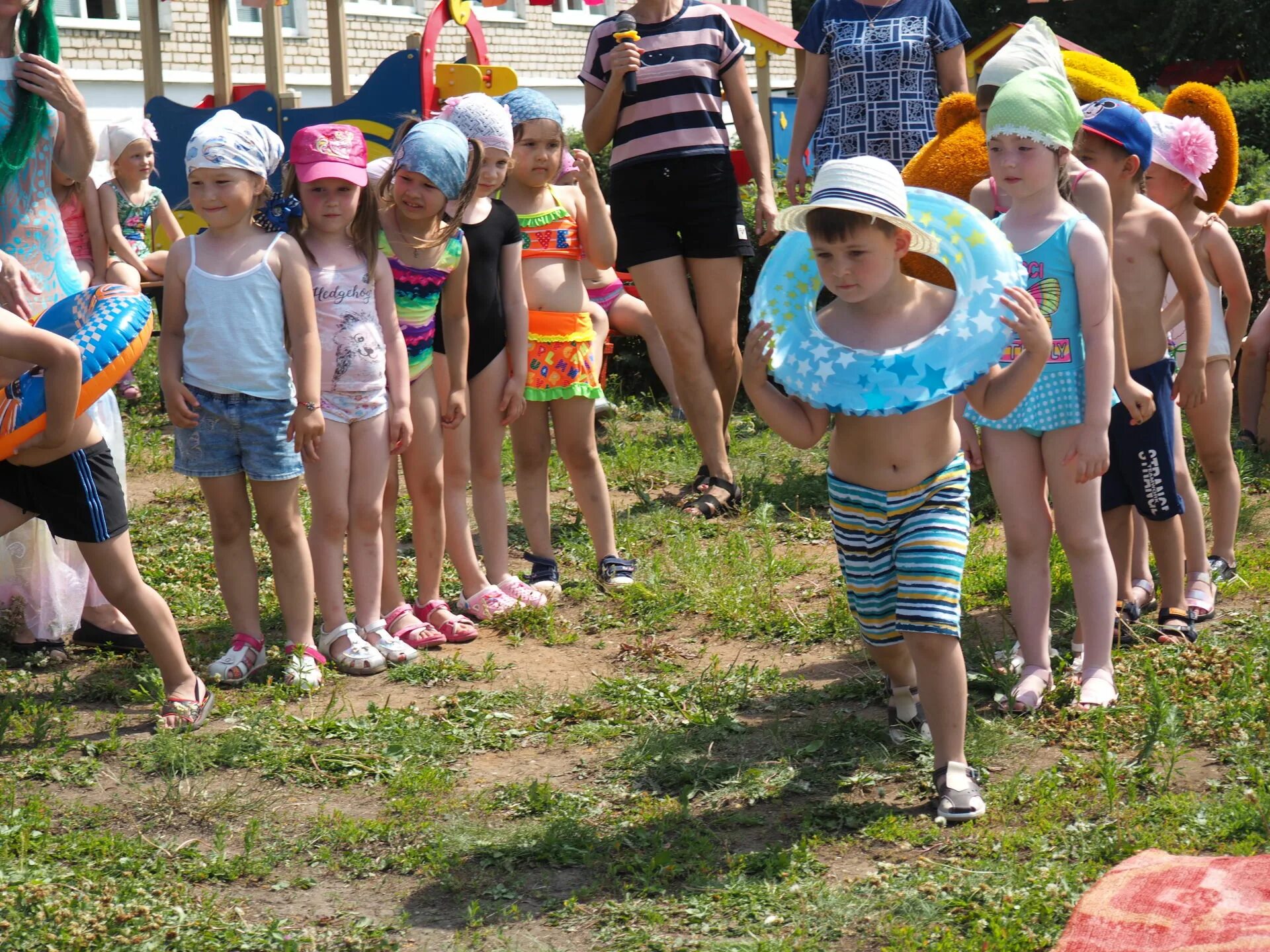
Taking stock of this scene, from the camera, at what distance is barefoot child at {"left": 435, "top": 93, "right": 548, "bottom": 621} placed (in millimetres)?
5445

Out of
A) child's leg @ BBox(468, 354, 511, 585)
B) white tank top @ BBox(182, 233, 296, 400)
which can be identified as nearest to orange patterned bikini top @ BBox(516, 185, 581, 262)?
child's leg @ BBox(468, 354, 511, 585)

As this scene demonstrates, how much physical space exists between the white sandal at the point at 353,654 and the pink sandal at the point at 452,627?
351 mm

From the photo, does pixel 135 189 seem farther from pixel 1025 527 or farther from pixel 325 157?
pixel 1025 527

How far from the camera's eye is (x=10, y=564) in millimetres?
5234

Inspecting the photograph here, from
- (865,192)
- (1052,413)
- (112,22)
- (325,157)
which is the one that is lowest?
(1052,413)

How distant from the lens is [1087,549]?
4.35m

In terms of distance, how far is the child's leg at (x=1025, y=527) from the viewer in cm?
441

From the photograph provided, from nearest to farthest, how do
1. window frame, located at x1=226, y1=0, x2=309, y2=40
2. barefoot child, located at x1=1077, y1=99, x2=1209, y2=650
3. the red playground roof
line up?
barefoot child, located at x1=1077, y1=99, x2=1209, y2=650, the red playground roof, window frame, located at x1=226, y1=0, x2=309, y2=40

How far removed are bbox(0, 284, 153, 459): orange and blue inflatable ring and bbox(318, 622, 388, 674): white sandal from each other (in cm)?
122

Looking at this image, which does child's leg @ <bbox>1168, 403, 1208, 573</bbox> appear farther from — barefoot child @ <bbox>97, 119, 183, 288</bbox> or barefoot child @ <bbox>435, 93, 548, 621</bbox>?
barefoot child @ <bbox>97, 119, 183, 288</bbox>

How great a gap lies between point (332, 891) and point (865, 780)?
144cm

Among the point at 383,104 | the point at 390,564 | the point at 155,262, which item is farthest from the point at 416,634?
the point at 383,104

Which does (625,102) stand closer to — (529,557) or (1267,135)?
(529,557)

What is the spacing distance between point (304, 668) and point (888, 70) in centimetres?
349
